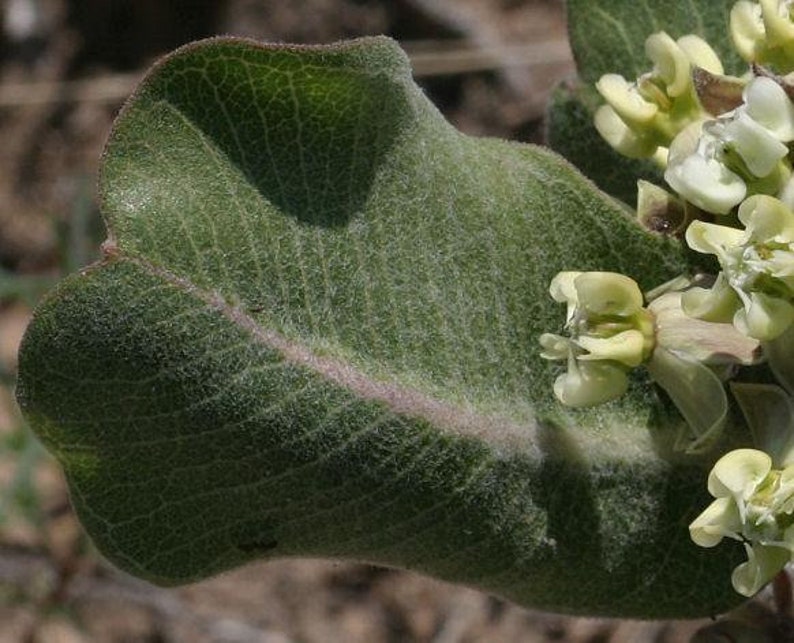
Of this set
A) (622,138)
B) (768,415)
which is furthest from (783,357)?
(622,138)

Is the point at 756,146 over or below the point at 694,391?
over

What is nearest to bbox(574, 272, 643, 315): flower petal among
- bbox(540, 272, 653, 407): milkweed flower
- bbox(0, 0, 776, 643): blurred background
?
bbox(540, 272, 653, 407): milkweed flower

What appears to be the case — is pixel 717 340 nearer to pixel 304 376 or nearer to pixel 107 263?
pixel 304 376

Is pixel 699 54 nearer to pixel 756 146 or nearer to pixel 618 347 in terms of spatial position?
pixel 756 146

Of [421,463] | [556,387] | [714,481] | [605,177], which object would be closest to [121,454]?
[421,463]

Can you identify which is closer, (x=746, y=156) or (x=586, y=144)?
(x=746, y=156)

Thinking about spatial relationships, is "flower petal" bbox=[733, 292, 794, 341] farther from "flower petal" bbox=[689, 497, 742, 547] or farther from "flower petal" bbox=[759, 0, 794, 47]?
"flower petal" bbox=[759, 0, 794, 47]
